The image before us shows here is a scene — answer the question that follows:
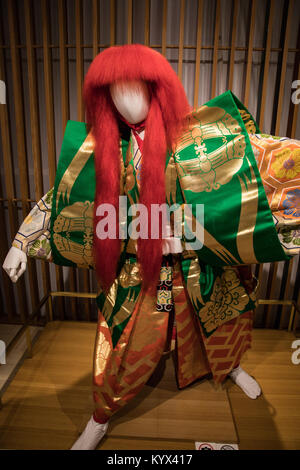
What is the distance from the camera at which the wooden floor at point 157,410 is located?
119 cm

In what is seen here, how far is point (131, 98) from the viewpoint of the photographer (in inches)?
37.1

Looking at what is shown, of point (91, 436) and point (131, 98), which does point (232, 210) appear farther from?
point (91, 436)

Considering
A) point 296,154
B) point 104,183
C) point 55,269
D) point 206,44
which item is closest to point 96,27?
point 206,44

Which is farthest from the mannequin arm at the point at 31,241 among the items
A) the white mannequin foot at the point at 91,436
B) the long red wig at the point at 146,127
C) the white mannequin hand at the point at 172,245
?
the white mannequin foot at the point at 91,436

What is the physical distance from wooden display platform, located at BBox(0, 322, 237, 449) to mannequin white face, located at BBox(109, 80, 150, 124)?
118 cm

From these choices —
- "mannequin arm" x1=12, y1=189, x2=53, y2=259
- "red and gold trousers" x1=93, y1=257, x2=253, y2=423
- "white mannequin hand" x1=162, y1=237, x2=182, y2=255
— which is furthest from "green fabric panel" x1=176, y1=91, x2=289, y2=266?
"mannequin arm" x1=12, y1=189, x2=53, y2=259

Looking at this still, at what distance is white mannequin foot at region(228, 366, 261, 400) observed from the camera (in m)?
1.39

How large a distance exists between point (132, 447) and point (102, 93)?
1293 mm

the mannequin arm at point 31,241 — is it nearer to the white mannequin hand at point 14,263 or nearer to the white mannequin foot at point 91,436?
the white mannequin hand at point 14,263

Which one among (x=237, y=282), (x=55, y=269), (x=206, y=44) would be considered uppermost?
(x=206, y=44)

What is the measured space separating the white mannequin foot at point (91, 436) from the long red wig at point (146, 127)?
0.57 meters

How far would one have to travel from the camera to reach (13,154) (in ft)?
5.82

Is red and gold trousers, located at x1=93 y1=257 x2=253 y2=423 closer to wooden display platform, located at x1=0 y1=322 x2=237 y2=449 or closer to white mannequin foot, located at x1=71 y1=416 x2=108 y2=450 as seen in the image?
white mannequin foot, located at x1=71 y1=416 x2=108 y2=450

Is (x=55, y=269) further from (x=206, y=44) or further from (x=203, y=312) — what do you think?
(x=206, y=44)
